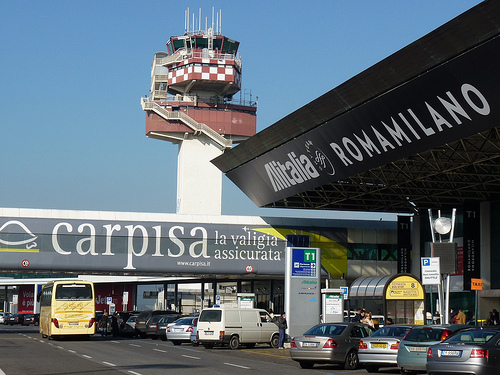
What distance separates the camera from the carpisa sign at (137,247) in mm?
52094

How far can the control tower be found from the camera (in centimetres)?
8300

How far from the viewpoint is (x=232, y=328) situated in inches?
1310

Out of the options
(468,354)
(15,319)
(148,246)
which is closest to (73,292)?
(148,246)

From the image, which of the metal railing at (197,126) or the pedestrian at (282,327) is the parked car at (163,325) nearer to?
the pedestrian at (282,327)

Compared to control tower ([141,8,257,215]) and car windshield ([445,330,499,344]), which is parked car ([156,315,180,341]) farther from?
control tower ([141,8,257,215])

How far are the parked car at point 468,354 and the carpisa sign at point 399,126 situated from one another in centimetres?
931

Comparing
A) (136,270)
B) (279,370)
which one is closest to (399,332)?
(279,370)

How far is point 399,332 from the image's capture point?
22.6 metres

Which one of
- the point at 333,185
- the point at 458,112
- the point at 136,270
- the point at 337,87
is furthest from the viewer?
the point at 136,270

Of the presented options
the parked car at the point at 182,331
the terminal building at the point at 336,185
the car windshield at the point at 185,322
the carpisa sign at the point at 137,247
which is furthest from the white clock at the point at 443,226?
the carpisa sign at the point at 137,247

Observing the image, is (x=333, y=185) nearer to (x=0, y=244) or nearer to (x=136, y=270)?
(x=136, y=270)

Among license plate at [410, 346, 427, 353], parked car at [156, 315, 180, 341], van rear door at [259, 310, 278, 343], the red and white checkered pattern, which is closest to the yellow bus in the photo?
parked car at [156, 315, 180, 341]

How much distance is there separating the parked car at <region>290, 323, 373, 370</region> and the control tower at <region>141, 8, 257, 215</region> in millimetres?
58599

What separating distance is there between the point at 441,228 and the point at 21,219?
1119 inches
